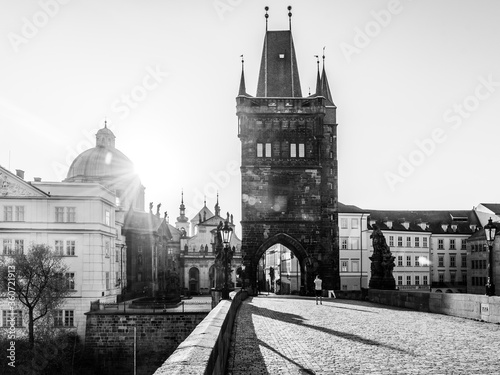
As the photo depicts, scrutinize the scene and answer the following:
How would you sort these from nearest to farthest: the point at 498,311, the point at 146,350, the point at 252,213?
the point at 498,311
the point at 146,350
the point at 252,213

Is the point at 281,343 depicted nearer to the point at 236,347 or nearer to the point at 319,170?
the point at 236,347

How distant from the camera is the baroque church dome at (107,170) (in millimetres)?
82812

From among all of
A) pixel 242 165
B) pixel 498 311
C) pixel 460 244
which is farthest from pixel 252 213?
pixel 460 244

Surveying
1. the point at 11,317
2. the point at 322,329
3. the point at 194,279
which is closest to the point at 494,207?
the point at 194,279

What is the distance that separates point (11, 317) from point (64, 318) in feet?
12.7

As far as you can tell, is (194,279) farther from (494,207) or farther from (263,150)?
(263,150)

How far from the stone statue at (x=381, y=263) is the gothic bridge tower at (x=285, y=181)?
58.0 ft

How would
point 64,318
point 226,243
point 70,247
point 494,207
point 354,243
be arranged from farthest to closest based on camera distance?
point 494,207
point 354,243
point 70,247
point 64,318
point 226,243

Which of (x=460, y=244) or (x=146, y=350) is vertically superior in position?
(x=460, y=244)

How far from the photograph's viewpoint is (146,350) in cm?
4425

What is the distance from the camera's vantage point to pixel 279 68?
55625 mm

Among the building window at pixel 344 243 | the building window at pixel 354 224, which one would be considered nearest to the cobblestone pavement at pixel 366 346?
the building window at pixel 344 243

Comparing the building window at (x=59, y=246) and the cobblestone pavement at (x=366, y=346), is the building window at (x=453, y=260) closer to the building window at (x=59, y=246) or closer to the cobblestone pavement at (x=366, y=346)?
the building window at (x=59, y=246)

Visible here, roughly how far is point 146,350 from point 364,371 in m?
36.8
